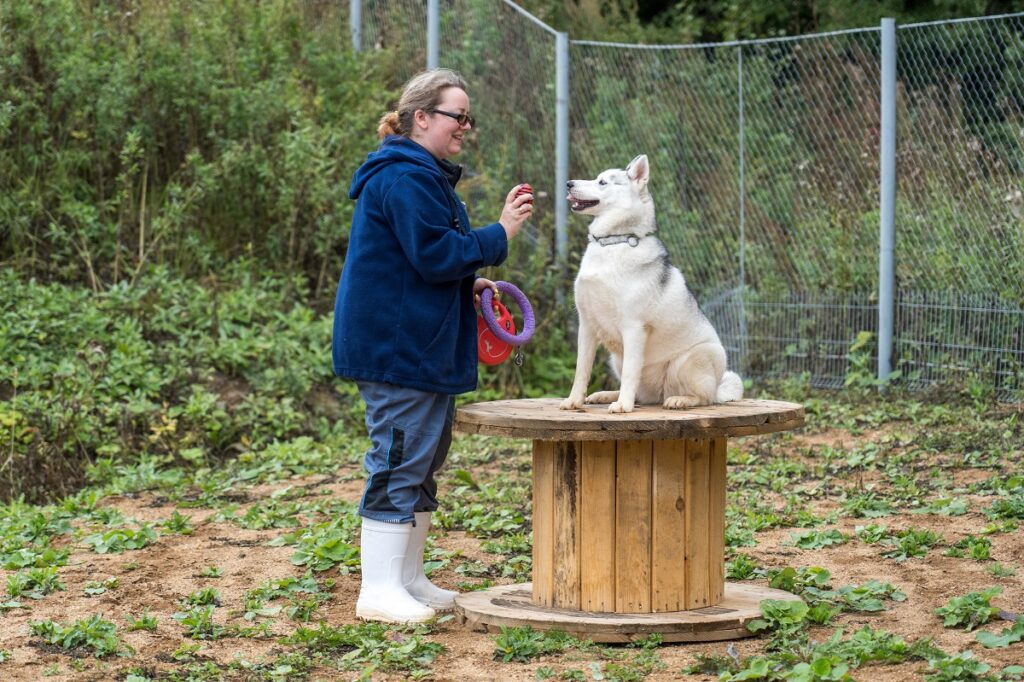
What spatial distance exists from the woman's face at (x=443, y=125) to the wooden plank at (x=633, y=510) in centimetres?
127

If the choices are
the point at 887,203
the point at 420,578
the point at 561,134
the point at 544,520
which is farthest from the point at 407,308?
the point at 561,134

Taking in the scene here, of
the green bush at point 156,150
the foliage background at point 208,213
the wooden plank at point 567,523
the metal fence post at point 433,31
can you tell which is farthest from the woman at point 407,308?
the metal fence post at point 433,31

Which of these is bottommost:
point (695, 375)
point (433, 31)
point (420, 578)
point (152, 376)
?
point (420, 578)

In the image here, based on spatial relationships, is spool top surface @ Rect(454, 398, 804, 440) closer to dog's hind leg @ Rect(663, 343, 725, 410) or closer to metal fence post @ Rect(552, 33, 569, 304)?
dog's hind leg @ Rect(663, 343, 725, 410)

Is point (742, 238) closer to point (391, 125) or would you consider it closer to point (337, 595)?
point (391, 125)

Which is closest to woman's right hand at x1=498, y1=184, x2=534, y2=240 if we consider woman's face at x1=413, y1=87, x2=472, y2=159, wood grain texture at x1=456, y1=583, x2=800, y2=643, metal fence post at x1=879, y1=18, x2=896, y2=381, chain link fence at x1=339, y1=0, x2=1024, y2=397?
woman's face at x1=413, y1=87, x2=472, y2=159

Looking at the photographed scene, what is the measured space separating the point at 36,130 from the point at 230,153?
1555 mm

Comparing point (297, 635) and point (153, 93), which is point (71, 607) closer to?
point (297, 635)

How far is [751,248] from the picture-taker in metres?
9.93

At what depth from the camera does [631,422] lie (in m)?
4.14

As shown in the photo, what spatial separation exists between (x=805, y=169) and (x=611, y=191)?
222 inches

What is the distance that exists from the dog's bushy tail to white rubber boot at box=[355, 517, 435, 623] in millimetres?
1297

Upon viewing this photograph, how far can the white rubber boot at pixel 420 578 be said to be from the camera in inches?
189

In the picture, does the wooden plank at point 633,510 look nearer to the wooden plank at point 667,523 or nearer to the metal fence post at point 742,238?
the wooden plank at point 667,523
